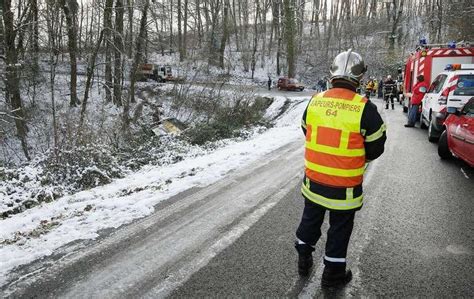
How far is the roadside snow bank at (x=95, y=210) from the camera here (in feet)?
14.4

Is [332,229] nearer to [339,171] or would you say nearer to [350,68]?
[339,171]

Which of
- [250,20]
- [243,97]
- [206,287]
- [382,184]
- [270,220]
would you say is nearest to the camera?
[206,287]

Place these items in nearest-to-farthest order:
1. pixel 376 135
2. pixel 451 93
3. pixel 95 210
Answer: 1. pixel 376 135
2. pixel 95 210
3. pixel 451 93

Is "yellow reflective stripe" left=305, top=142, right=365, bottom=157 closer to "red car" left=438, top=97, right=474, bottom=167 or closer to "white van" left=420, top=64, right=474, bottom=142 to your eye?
"red car" left=438, top=97, right=474, bottom=167

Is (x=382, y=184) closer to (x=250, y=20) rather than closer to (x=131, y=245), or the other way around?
(x=131, y=245)

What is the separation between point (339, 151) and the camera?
133 inches

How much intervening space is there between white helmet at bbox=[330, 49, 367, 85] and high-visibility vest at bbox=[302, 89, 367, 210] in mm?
127

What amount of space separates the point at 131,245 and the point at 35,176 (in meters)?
A: 4.56

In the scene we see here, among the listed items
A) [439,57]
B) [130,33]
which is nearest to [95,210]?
[439,57]

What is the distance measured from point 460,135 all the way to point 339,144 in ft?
18.9

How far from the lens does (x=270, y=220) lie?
528cm

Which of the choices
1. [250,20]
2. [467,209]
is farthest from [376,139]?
[250,20]

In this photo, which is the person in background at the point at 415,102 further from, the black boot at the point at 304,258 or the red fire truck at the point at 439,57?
the black boot at the point at 304,258

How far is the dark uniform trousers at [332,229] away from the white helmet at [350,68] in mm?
1107
